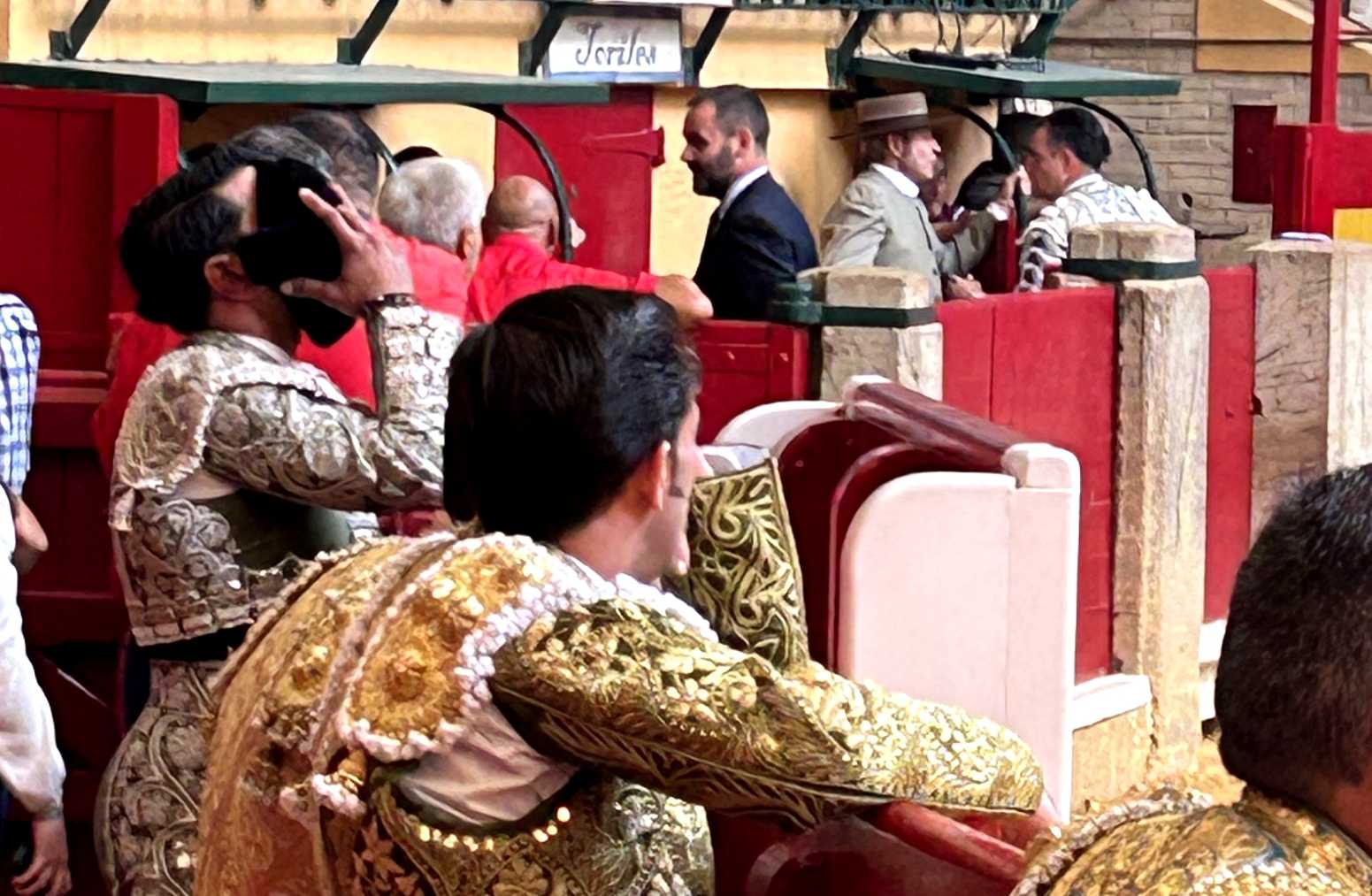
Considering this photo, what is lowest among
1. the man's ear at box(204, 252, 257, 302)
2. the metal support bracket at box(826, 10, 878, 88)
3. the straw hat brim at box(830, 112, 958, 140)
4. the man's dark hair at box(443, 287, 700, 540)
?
the man's dark hair at box(443, 287, 700, 540)

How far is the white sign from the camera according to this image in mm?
9656

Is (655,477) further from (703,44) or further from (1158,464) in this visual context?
(703,44)

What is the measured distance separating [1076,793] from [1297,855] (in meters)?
4.76

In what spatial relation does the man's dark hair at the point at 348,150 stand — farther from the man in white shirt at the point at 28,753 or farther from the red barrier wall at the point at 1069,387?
the red barrier wall at the point at 1069,387

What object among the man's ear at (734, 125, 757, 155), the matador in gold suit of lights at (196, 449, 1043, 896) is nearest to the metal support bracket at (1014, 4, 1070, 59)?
the man's ear at (734, 125, 757, 155)

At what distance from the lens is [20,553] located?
387 cm

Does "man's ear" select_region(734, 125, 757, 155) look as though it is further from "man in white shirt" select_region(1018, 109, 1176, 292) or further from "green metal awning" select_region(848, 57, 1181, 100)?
"green metal awning" select_region(848, 57, 1181, 100)

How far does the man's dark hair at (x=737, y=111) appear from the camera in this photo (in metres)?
7.35

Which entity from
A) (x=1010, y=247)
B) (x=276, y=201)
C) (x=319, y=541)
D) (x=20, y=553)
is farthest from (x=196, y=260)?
(x=1010, y=247)

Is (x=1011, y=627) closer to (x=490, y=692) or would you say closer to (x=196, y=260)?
(x=196, y=260)

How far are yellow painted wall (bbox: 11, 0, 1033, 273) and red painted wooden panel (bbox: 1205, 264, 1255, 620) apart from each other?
269cm

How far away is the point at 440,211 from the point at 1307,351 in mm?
3480

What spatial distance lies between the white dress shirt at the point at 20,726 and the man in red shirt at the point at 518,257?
1943mm

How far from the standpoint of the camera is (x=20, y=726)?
3.56m
